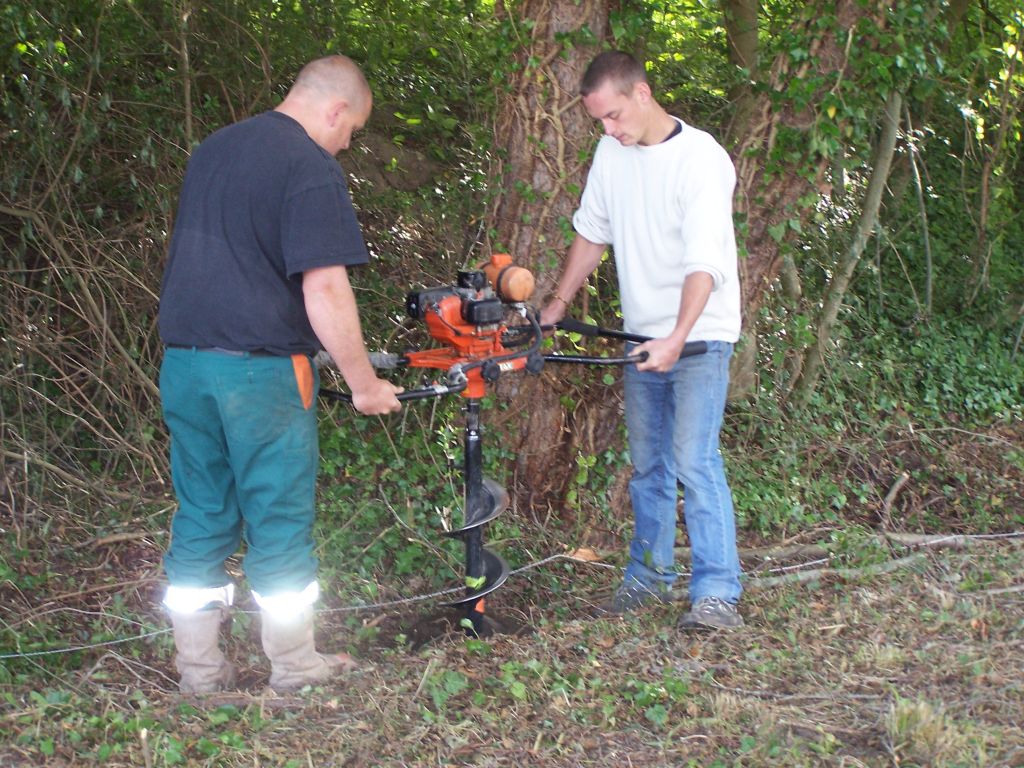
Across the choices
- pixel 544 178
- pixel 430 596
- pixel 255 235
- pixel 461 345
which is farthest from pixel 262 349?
pixel 544 178

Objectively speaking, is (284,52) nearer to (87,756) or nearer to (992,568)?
(87,756)

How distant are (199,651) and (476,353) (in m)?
1.50

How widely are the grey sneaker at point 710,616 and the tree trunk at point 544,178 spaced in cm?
139

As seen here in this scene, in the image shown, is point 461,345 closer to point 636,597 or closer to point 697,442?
point 697,442

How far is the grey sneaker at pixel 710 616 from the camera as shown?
418 centimetres

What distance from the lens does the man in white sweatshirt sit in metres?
4.01

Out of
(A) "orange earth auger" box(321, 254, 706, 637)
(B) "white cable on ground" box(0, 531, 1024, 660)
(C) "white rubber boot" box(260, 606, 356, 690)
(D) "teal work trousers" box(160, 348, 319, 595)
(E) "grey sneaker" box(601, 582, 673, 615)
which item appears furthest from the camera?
(E) "grey sneaker" box(601, 582, 673, 615)

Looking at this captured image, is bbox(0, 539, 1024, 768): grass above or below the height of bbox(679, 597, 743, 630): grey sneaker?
below

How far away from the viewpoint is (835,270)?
708 cm

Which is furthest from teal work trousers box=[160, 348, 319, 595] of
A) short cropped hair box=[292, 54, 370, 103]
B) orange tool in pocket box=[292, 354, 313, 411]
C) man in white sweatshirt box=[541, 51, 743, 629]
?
man in white sweatshirt box=[541, 51, 743, 629]

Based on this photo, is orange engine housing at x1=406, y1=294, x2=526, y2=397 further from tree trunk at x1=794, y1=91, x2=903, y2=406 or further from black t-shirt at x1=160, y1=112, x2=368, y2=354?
tree trunk at x1=794, y1=91, x2=903, y2=406

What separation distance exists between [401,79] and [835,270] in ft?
10.2

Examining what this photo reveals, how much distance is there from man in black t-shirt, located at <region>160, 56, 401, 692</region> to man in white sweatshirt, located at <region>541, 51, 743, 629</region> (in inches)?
41.7

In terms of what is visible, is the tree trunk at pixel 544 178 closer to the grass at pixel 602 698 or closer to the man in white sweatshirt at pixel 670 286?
the man in white sweatshirt at pixel 670 286
